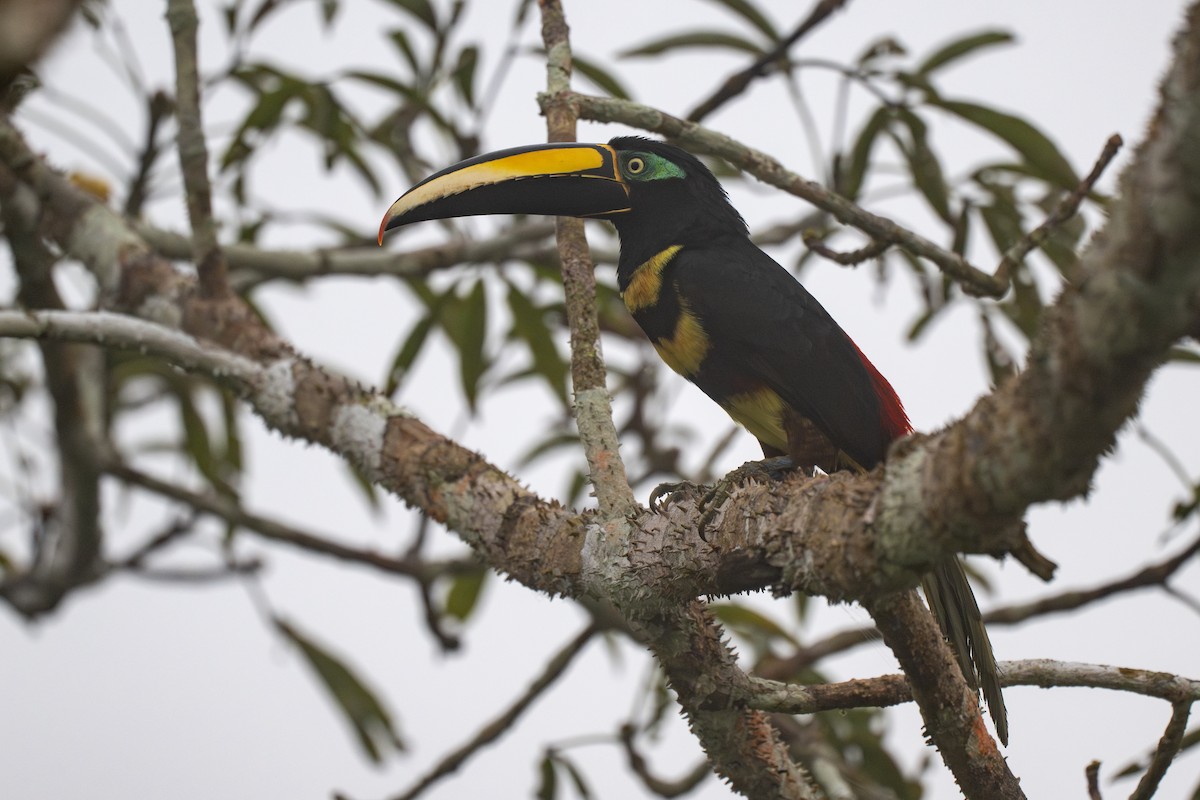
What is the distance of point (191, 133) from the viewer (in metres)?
2.97

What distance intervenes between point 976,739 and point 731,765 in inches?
18.0

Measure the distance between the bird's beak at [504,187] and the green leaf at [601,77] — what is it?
1.14 m

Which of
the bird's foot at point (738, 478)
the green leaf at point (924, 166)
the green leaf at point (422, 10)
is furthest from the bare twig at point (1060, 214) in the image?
the green leaf at point (422, 10)

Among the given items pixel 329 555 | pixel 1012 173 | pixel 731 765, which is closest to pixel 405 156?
pixel 329 555

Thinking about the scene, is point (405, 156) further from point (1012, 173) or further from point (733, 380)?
point (1012, 173)

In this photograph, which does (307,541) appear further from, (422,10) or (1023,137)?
(1023,137)

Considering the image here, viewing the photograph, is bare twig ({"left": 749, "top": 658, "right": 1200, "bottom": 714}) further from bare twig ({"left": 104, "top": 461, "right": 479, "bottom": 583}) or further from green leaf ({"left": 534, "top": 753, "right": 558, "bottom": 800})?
bare twig ({"left": 104, "top": 461, "right": 479, "bottom": 583})

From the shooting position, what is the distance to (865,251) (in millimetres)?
2746

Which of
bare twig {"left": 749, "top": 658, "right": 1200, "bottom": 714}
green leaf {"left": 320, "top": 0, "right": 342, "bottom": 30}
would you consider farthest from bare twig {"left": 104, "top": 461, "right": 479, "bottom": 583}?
bare twig {"left": 749, "top": 658, "right": 1200, "bottom": 714}

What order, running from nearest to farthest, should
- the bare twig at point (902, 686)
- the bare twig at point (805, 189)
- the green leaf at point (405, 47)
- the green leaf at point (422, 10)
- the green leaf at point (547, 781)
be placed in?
the bare twig at point (902, 686), the bare twig at point (805, 189), the green leaf at point (547, 781), the green leaf at point (422, 10), the green leaf at point (405, 47)

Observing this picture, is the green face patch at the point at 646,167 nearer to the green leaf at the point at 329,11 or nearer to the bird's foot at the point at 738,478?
the bird's foot at the point at 738,478

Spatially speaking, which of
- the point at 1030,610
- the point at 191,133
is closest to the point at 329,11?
the point at 191,133

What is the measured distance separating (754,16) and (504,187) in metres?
1.55

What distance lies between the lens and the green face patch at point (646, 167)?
3234mm
